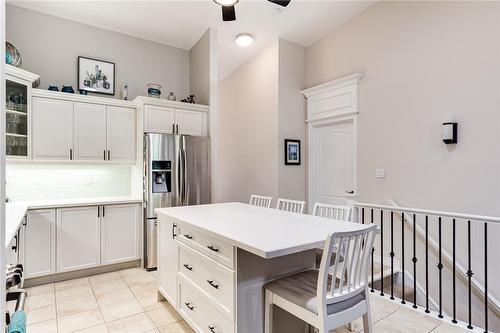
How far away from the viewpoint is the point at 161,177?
12.1ft

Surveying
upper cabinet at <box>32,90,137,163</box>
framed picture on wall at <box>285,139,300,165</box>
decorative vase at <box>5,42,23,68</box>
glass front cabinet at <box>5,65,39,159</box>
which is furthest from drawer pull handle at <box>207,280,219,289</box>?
decorative vase at <box>5,42,23,68</box>

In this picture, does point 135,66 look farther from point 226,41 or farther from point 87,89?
point 226,41

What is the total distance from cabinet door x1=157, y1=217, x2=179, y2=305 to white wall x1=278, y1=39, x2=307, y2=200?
7.38ft

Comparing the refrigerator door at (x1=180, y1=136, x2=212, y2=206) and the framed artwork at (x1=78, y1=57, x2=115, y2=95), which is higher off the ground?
the framed artwork at (x1=78, y1=57, x2=115, y2=95)

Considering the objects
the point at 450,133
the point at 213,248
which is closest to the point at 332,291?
the point at 213,248

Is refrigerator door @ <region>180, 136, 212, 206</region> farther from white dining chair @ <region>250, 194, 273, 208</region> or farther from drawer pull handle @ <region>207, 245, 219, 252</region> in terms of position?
drawer pull handle @ <region>207, 245, 219, 252</region>

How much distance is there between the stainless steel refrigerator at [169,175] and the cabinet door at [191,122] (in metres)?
0.19

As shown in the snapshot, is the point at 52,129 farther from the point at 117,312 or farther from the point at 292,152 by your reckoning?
the point at 292,152

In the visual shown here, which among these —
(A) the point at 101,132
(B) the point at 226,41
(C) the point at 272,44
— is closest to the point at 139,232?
(A) the point at 101,132

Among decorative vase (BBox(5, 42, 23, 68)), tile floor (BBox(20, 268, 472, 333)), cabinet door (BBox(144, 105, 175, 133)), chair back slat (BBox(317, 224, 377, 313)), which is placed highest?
decorative vase (BBox(5, 42, 23, 68))

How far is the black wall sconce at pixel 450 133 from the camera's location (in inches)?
122

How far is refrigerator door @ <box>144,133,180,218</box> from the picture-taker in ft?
11.7

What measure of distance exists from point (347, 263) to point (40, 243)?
3164 millimetres

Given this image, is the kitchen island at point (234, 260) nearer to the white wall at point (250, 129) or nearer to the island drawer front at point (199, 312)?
the island drawer front at point (199, 312)
